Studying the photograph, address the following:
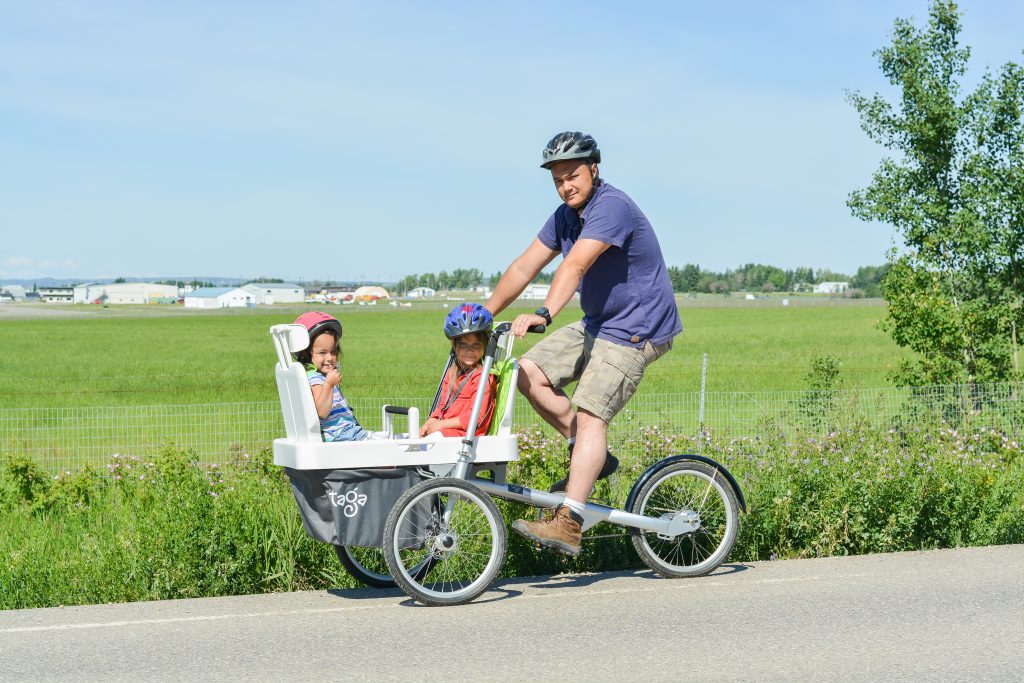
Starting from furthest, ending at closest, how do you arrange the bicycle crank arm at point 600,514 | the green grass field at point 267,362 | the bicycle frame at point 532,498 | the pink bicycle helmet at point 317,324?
the green grass field at point 267,362, the bicycle crank arm at point 600,514, the pink bicycle helmet at point 317,324, the bicycle frame at point 532,498

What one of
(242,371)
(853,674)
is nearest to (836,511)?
(853,674)

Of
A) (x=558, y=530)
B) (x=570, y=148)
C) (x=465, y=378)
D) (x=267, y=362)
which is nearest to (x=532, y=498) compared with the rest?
(x=558, y=530)

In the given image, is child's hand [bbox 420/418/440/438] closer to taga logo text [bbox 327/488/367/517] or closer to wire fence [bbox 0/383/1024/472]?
Result: taga logo text [bbox 327/488/367/517]

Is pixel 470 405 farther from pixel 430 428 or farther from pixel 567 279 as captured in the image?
pixel 567 279

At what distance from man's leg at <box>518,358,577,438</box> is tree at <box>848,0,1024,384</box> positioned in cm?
864

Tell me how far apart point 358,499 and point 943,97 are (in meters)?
11.0

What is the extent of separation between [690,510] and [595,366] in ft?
3.42

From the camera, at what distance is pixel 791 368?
107 ft

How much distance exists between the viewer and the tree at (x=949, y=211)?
14078 mm

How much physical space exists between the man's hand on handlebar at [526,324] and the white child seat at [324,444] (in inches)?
16.4

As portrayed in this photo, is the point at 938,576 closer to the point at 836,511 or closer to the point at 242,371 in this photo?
the point at 836,511

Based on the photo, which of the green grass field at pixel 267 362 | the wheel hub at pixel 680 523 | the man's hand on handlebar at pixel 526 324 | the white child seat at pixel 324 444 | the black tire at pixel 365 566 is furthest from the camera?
the green grass field at pixel 267 362

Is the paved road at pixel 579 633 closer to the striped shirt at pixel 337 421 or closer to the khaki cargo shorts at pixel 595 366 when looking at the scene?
the striped shirt at pixel 337 421

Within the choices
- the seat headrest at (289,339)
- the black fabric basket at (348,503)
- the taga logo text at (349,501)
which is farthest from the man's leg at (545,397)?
the seat headrest at (289,339)
